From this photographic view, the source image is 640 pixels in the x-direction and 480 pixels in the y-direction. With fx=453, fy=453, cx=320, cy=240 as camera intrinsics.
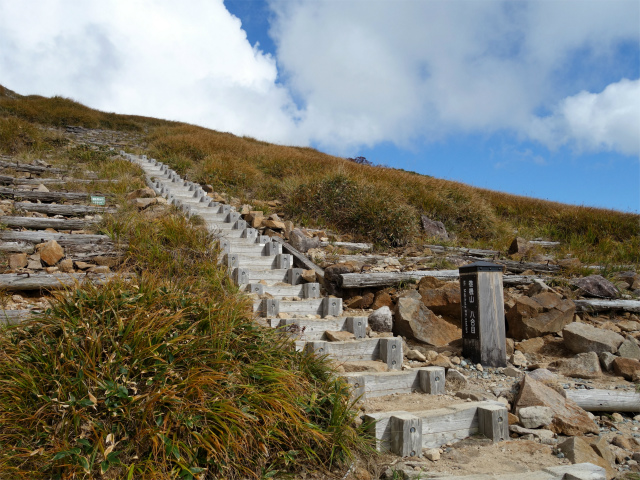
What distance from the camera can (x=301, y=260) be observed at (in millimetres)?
7535

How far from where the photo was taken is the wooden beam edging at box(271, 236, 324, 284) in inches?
279

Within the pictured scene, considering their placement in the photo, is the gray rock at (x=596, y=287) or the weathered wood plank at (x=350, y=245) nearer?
the gray rock at (x=596, y=287)

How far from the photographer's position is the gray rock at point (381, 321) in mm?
5891

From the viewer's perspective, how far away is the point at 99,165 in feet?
42.6

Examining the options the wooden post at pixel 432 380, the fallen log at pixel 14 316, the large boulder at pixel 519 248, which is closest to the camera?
the fallen log at pixel 14 316

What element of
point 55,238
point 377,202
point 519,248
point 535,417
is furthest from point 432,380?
point 377,202

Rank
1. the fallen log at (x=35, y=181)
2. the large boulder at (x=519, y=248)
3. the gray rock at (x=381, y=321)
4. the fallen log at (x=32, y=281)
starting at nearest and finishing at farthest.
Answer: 1. the fallen log at (x=32, y=281)
2. the gray rock at (x=381, y=321)
3. the fallen log at (x=35, y=181)
4. the large boulder at (x=519, y=248)

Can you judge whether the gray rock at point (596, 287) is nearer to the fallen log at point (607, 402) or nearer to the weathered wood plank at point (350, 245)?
the fallen log at point (607, 402)

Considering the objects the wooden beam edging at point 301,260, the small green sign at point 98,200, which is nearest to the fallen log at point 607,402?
the wooden beam edging at point 301,260

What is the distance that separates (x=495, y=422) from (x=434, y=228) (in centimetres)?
755

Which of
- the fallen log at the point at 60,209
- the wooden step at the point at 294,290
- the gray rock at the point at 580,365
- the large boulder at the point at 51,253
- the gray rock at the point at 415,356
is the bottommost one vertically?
the gray rock at the point at 580,365

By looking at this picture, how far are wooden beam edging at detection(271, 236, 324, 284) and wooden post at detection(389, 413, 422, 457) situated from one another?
11.9 ft

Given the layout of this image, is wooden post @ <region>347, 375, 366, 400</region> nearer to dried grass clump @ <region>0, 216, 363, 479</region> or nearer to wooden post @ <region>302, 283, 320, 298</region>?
dried grass clump @ <region>0, 216, 363, 479</region>

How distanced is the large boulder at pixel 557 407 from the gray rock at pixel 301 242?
4.84 metres
